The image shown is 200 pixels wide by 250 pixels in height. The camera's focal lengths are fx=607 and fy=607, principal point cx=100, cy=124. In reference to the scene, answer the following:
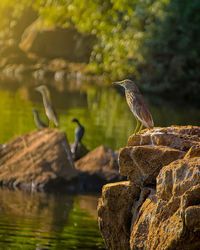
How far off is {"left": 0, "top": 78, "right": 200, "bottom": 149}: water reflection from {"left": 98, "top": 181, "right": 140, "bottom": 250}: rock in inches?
421

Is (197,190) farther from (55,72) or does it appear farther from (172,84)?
(55,72)

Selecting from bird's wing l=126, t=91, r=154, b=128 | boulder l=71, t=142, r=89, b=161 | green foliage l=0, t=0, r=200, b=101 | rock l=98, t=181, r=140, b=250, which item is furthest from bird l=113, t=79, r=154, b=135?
green foliage l=0, t=0, r=200, b=101

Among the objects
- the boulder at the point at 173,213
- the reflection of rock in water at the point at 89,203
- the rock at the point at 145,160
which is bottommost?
the reflection of rock in water at the point at 89,203

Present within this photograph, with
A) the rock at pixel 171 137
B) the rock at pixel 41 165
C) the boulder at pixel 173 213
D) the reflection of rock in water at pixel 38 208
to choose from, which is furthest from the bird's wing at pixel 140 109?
the rock at pixel 41 165

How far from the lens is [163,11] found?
36.6 meters

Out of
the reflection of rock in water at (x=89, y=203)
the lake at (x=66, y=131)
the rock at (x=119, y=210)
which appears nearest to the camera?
the rock at (x=119, y=210)

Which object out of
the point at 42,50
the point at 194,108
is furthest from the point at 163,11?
the point at 42,50

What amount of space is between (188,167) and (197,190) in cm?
35

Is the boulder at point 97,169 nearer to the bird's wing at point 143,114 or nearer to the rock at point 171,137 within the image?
the bird's wing at point 143,114

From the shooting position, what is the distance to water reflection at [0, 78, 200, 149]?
1986 cm

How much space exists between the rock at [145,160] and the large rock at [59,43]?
46350 mm

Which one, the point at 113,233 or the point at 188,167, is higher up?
the point at 188,167

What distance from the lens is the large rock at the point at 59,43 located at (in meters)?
52.8

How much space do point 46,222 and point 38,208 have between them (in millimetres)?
1183
